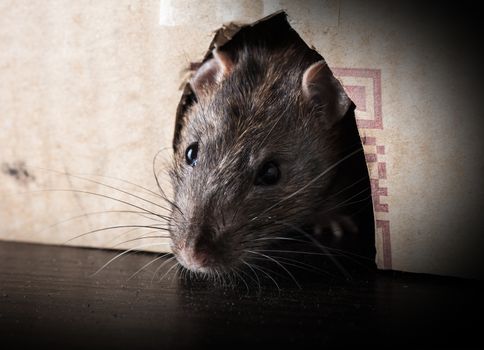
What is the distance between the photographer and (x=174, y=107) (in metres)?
1.58

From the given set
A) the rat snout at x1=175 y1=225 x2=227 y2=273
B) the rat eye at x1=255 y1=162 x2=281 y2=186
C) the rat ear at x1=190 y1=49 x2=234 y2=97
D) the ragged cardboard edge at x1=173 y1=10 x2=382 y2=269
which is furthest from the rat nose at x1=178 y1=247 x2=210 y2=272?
the rat ear at x1=190 y1=49 x2=234 y2=97

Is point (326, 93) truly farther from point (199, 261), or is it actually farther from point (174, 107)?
point (199, 261)

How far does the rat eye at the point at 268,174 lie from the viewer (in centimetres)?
150

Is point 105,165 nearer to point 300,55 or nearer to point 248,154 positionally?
point 248,154

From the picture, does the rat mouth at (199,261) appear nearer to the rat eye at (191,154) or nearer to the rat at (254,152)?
the rat at (254,152)

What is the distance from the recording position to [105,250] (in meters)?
1.78

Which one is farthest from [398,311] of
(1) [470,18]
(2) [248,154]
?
(1) [470,18]

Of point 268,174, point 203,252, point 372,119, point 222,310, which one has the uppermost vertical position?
point 372,119

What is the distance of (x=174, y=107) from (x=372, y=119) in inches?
22.7

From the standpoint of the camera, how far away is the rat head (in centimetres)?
138

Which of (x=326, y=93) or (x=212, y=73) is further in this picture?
(x=212, y=73)

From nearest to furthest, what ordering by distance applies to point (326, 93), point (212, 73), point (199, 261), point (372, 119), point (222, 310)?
point (222, 310)
point (199, 261)
point (372, 119)
point (326, 93)
point (212, 73)

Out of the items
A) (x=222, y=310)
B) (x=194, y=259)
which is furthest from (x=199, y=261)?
(x=222, y=310)

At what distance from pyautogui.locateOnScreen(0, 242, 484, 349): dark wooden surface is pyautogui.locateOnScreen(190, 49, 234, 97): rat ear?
2.07 feet
